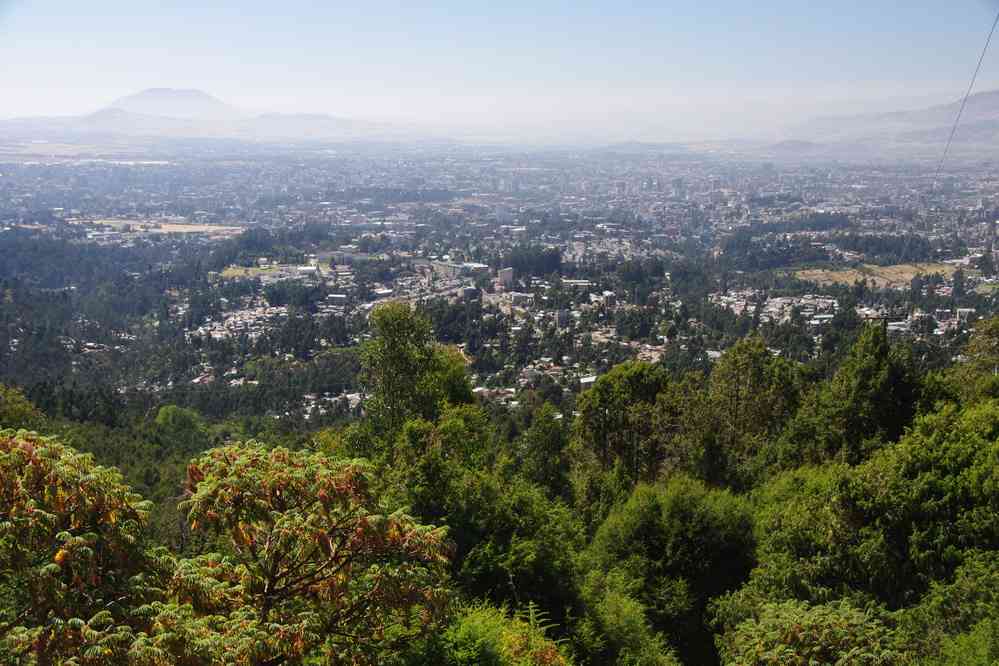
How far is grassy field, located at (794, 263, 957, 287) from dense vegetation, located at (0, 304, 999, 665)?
4285 centimetres

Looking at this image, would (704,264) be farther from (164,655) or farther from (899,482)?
(164,655)

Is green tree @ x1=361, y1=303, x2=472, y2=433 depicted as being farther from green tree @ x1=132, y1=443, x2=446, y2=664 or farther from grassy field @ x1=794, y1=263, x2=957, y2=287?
grassy field @ x1=794, y1=263, x2=957, y2=287

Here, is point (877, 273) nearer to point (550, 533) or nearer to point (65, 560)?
point (550, 533)

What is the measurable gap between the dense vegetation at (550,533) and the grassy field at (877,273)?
42849 mm

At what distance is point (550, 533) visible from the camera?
6785mm

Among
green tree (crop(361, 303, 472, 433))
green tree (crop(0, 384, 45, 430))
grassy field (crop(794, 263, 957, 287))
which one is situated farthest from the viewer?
grassy field (crop(794, 263, 957, 287))

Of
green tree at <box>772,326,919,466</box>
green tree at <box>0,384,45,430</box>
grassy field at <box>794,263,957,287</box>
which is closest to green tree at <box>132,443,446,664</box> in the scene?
green tree at <box>772,326,919,466</box>

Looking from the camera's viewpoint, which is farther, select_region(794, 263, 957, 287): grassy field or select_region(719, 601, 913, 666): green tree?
select_region(794, 263, 957, 287): grassy field

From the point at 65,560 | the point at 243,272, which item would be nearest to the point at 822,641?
the point at 65,560

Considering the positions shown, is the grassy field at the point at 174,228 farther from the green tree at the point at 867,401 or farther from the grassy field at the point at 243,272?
the green tree at the point at 867,401

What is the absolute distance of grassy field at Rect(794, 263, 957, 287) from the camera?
52219 mm

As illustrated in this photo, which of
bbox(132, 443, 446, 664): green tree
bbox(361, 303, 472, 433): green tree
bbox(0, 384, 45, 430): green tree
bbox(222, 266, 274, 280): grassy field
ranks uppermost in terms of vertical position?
bbox(132, 443, 446, 664): green tree

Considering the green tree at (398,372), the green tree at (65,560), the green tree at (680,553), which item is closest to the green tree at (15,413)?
the green tree at (398,372)

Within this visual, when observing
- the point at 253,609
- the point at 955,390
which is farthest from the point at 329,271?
the point at 253,609
